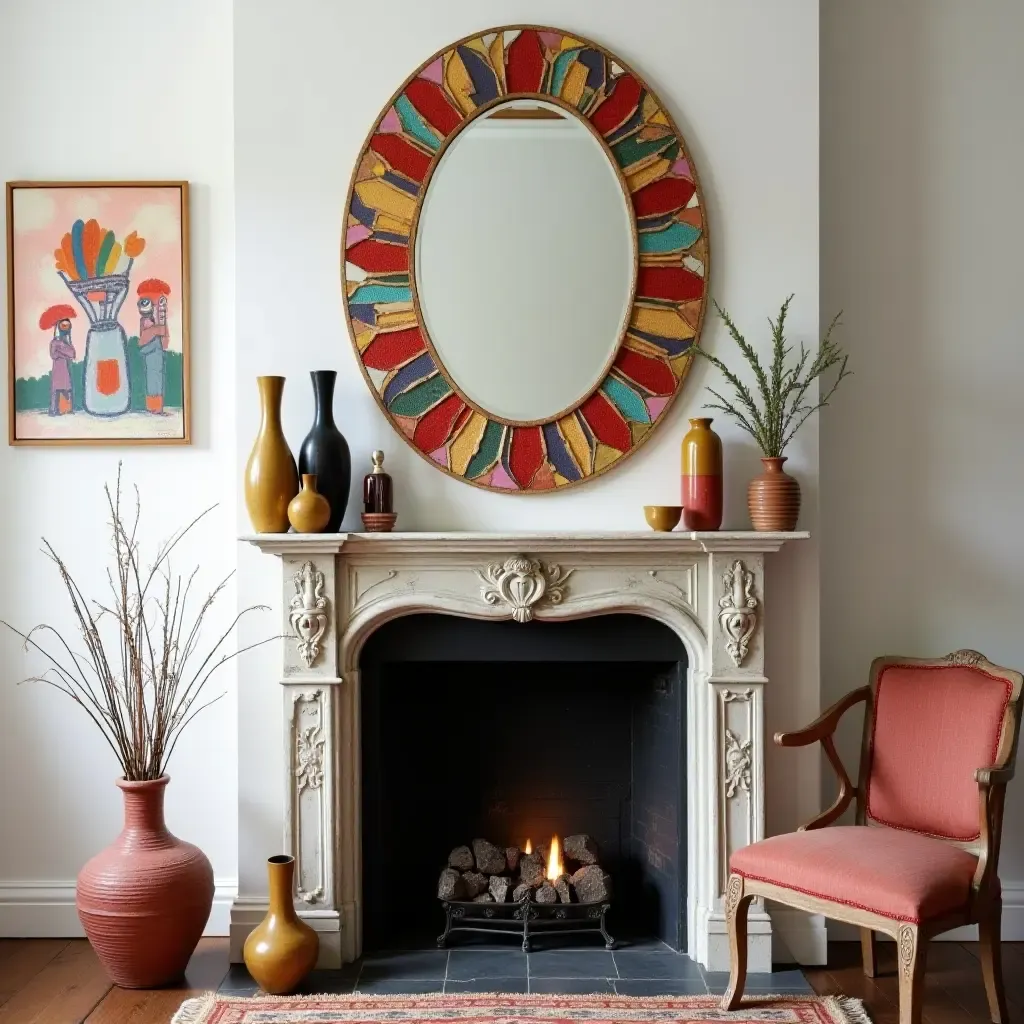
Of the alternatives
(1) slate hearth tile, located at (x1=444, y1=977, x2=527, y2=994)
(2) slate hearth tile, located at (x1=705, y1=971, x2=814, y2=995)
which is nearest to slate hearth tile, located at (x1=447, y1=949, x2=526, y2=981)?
(1) slate hearth tile, located at (x1=444, y1=977, x2=527, y2=994)

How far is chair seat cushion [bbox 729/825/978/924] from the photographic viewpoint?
96.5 inches

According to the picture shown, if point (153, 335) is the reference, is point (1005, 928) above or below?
below

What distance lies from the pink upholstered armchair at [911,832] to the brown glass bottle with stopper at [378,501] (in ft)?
3.95

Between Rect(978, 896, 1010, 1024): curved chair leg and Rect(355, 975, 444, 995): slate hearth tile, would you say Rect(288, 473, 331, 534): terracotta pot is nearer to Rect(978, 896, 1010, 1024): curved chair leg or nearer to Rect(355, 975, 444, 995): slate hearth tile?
Rect(355, 975, 444, 995): slate hearth tile

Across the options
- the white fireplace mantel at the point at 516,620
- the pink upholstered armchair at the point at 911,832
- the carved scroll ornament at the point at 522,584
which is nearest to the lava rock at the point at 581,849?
the white fireplace mantel at the point at 516,620

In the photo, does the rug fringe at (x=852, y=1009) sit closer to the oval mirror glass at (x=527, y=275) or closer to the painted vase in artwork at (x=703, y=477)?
the painted vase in artwork at (x=703, y=477)

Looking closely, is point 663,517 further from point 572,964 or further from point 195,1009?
point 195,1009

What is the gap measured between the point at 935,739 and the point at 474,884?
1381 mm

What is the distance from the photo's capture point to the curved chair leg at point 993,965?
2686mm

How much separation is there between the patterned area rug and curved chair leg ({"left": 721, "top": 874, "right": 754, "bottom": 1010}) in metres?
0.04

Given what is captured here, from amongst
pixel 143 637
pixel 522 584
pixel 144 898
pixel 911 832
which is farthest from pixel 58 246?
pixel 911 832

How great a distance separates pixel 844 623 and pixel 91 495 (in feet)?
7.77

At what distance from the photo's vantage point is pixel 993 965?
8.88ft

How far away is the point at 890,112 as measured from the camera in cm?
336
